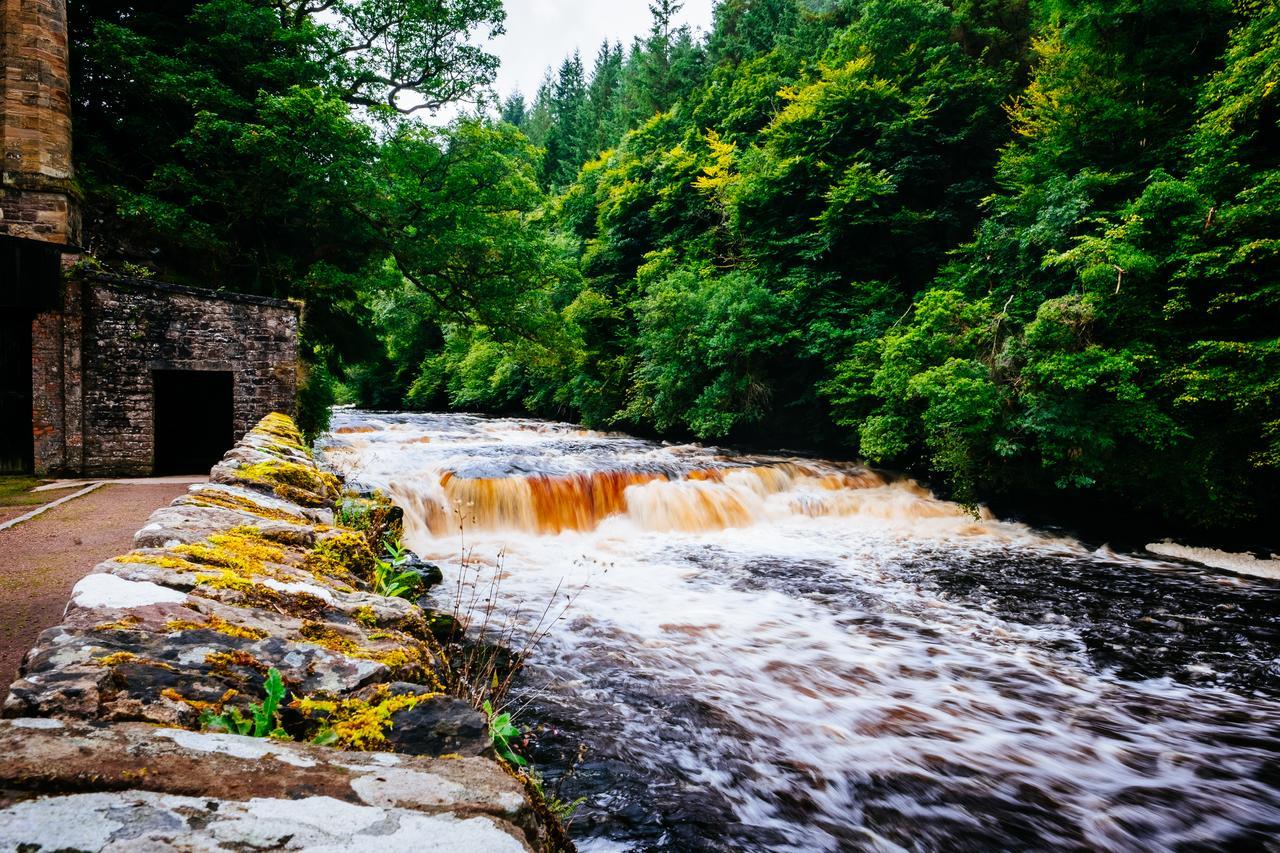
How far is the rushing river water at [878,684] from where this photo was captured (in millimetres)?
3449

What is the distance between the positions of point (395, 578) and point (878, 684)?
420cm

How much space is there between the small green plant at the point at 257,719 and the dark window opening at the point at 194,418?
12.2 meters

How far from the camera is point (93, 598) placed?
5.19 feet

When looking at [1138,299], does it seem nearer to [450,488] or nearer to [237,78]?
[450,488]

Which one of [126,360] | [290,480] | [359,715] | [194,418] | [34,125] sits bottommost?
[359,715]

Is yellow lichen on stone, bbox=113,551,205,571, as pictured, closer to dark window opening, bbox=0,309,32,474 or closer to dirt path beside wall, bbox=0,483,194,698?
dirt path beside wall, bbox=0,483,194,698

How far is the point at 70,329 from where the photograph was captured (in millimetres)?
9422

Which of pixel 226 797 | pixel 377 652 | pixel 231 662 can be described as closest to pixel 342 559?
pixel 377 652

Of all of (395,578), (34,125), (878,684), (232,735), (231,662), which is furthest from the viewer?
(34,125)

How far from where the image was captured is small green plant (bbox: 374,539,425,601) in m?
3.51

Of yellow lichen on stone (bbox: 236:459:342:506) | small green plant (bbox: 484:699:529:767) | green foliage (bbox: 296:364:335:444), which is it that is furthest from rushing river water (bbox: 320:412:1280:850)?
green foliage (bbox: 296:364:335:444)

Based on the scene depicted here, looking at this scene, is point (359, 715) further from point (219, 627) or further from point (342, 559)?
point (342, 559)

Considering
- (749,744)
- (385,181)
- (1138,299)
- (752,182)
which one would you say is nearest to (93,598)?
(749,744)

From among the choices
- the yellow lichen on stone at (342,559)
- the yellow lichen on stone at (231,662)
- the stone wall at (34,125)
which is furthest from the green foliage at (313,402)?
the yellow lichen on stone at (231,662)
